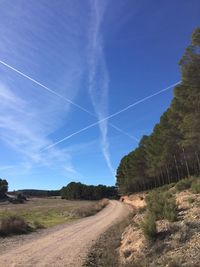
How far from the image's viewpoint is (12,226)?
3306 centimetres

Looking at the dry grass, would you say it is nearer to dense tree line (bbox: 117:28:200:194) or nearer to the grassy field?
the grassy field

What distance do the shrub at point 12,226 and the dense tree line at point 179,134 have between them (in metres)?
15.5

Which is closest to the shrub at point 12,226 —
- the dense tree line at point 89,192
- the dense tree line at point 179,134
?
the dense tree line at point 179,134

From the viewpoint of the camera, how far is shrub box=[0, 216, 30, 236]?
105 ft

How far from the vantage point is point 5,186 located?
18438 cm

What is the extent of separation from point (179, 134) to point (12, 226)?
27.1 metres

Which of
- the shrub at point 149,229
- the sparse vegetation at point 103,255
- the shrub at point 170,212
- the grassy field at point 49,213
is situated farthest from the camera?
the grassy field at point 49,213

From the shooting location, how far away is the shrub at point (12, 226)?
3190cm

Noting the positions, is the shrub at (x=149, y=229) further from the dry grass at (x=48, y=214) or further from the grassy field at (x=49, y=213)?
the grassy field at (x=49, y=213)

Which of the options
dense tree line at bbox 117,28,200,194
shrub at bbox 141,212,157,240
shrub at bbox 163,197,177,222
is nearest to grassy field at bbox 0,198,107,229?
dense tree line at bbox 117,28,200,194

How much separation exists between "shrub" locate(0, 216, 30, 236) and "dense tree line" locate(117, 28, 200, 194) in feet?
51.0

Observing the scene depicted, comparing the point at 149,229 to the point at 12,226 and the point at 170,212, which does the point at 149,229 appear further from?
the point at 12,226

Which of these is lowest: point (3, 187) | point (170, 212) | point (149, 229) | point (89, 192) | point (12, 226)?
point (149, 229)

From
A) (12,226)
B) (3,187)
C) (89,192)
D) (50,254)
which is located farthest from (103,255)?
(89,192)
